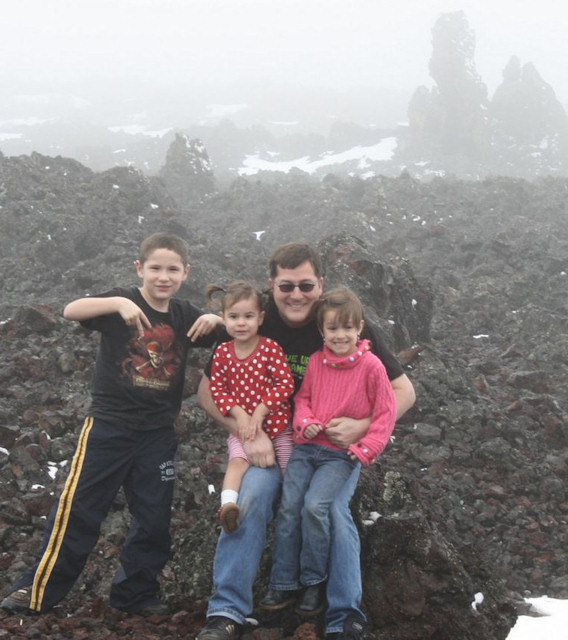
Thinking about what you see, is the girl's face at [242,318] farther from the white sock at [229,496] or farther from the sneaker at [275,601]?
the sneaker at [275,601]

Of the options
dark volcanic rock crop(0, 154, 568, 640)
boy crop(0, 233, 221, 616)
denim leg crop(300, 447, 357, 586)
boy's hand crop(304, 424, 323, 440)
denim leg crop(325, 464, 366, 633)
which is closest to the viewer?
denim leg crop(325, 464, 366, 633)

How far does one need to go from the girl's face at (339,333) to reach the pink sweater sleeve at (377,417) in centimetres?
25

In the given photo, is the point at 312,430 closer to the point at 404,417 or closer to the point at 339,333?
the point at 339,333

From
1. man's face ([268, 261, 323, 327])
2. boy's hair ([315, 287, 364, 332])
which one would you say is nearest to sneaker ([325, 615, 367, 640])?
boy's hair ([315, 287, 364, 332])

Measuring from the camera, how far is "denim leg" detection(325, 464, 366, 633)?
386 centimetres

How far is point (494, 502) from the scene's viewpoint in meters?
7.72

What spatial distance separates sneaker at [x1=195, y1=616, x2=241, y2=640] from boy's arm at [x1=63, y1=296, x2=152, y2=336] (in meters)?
2.19

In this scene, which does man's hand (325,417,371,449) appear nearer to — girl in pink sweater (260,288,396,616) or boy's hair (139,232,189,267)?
girl in pink sweater (260,288,396,616)

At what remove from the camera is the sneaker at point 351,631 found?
3775 millimetres

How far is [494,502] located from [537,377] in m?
4.26

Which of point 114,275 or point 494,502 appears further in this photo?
point 114,275

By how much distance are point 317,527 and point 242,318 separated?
162 centimetres

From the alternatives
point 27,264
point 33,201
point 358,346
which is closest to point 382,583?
point 358,346

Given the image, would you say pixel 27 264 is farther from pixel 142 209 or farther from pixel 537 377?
pixel 537 377
